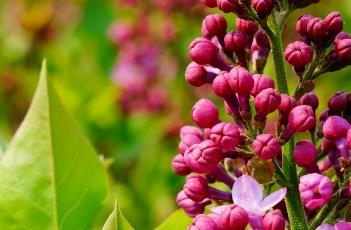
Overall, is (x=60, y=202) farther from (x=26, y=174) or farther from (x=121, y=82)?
(x=121, y=82)

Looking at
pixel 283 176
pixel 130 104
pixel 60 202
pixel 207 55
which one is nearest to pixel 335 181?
pixel 283 176

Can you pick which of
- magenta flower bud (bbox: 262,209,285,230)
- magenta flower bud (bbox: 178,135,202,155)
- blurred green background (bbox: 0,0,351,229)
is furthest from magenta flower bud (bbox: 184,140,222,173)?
blurred green background (bbox: 0,0,351,229)

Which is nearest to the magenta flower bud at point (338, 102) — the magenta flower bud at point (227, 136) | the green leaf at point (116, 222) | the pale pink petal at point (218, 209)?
the magenta flower bud at point (227, 136)

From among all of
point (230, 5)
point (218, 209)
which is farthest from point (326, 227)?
point (230, 5)

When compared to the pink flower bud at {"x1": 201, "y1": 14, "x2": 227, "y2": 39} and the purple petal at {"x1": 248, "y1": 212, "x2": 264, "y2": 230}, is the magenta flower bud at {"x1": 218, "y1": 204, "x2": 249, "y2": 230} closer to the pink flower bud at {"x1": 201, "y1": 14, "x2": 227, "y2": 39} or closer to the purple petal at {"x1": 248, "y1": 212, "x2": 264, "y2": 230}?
the purple petal at {"x1": 248, "y1": 212, "x2": 264, "y2": 230}

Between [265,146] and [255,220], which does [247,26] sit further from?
[255,220]

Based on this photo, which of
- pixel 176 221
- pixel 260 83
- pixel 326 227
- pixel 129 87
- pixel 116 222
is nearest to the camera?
pixel 116 222

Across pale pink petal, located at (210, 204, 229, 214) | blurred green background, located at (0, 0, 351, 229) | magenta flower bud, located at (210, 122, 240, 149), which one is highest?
magenta flower bud, located at (210, 122, 240, 149)
